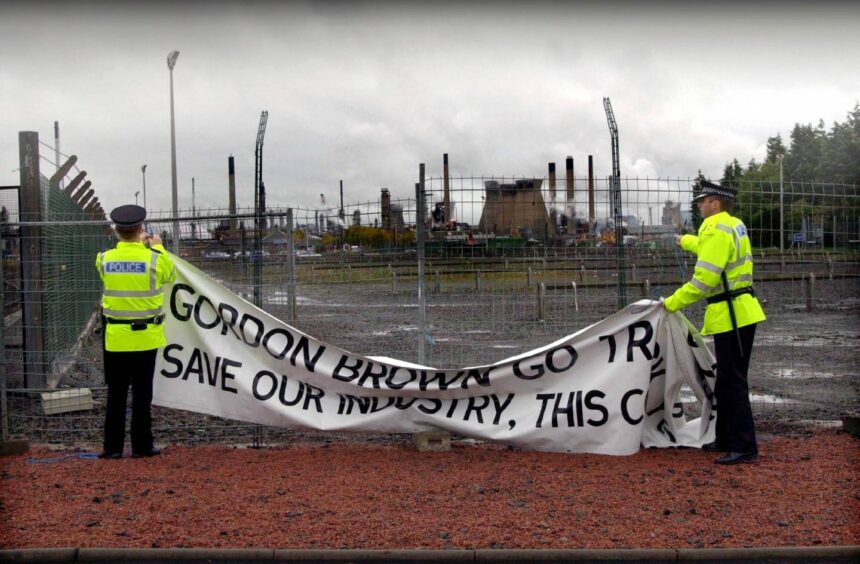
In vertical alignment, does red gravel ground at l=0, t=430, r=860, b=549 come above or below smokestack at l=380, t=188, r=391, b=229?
below

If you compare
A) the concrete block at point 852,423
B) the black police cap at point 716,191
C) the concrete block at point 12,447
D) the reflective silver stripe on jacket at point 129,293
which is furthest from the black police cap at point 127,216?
the concrete block at point 852,423

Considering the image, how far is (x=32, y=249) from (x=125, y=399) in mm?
3674

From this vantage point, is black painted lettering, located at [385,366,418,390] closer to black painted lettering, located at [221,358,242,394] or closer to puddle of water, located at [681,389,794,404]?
black painted lettering, located at [221,358,242,394]

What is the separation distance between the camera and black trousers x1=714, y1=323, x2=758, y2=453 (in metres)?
6.78

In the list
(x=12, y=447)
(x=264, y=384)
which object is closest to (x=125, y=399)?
(x=12, y=447)

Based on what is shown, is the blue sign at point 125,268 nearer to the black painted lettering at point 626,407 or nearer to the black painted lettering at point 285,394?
the black painted lettering at point 285,394

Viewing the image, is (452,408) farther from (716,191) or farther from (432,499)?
(716,191)

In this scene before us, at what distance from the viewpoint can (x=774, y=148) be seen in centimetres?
7600

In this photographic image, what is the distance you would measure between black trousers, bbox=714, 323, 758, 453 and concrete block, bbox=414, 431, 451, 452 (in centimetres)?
236

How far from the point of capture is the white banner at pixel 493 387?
280 inches

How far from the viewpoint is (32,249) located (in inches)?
389

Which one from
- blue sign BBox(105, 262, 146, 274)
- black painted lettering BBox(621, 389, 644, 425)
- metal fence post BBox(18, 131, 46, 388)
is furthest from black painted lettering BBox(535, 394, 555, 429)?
metal fence post BBox(18, 131, 46, 388)

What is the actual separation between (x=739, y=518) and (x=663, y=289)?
436cm

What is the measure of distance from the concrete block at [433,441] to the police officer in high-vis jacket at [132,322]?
7.59 feet
